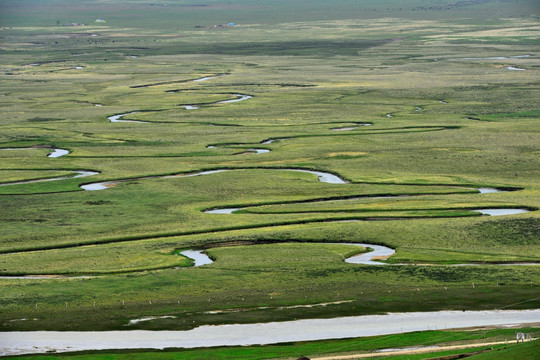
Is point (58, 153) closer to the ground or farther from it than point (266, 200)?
closer to the ground

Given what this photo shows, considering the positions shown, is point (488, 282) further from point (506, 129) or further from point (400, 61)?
point (400, 61)

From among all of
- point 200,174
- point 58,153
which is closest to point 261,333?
point 200,174

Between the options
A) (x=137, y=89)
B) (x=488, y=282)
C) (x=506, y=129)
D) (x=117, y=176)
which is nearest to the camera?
(x=488, y=282)

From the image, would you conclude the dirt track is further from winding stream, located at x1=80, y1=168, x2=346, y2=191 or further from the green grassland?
winding stream, located at x1=80, y1=168, x2=346, y2=191

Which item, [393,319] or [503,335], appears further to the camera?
[393,319]

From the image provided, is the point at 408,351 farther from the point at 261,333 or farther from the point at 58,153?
the point at 58,153

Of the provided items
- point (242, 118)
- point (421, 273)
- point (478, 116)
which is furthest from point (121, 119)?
point (421, 273)

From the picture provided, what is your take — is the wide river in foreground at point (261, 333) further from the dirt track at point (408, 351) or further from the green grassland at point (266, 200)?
the dirt track at point (408, 351)
